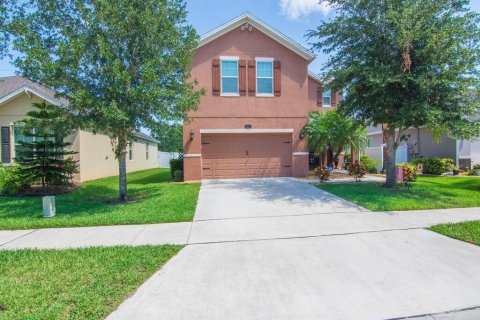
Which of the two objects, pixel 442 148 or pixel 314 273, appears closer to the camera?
pixel 314 273

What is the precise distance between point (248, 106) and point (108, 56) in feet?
25.6

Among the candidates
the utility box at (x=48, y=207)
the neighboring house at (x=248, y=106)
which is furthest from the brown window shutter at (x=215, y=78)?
the utility box at (x=48, y=207)

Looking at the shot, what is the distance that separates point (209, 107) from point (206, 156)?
8.31ft

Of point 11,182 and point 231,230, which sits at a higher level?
point 11,182

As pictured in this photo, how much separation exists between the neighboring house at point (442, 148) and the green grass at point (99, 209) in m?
14.0

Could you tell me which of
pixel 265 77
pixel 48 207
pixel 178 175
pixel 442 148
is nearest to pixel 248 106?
pixel 265 77

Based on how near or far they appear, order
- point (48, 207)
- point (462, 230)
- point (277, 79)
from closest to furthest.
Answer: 1. point (462, 230)
2. point (48, 207)
3. point (277, 79)

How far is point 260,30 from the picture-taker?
14.3m

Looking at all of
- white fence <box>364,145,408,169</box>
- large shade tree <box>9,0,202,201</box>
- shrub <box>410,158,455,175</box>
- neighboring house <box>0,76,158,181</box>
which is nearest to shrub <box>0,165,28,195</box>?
neighboring house <box>0,76,158,181</box>

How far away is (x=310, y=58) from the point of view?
14.7m

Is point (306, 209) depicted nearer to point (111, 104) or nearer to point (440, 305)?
Result: point (440, 305)

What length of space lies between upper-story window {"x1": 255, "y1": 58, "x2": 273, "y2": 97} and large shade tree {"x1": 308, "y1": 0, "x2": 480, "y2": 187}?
15.7 feet

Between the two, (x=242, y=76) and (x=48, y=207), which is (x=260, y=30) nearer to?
(x=242, y=76)

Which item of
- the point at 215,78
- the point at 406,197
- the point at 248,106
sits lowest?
the point at 406,197
